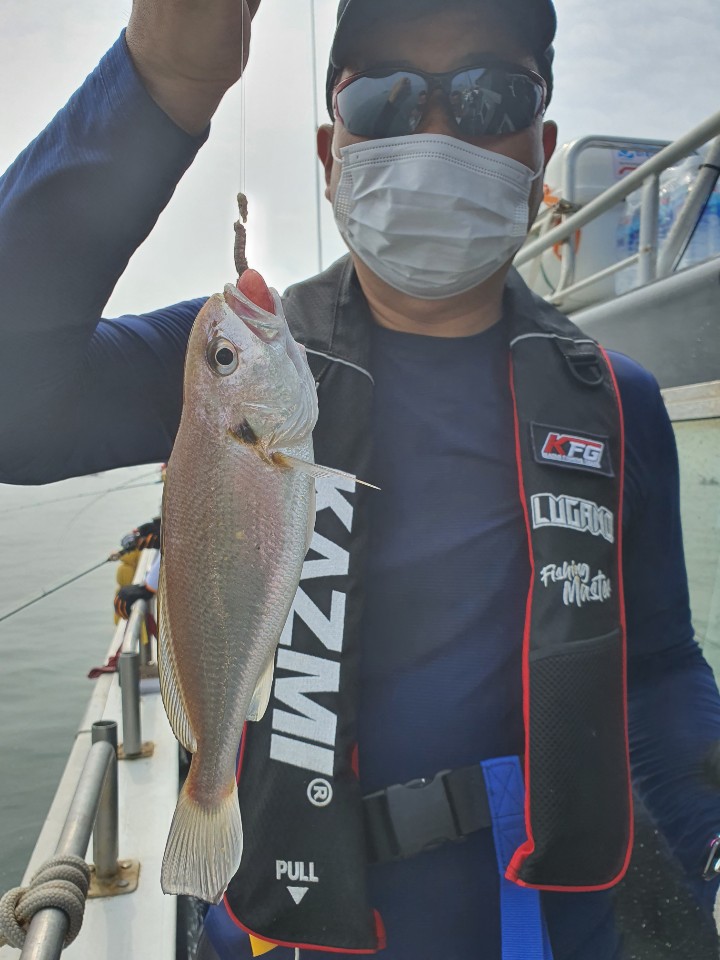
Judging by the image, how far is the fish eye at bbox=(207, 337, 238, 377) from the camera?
1116 millimetres

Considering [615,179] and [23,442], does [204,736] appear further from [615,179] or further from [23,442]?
[615,179]

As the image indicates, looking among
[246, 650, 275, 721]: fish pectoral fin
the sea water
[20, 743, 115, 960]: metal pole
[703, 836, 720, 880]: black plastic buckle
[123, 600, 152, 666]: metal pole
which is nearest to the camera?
[246, 650, 275, 721]: fish pectoral fin

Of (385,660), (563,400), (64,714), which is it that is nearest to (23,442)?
(385,660)

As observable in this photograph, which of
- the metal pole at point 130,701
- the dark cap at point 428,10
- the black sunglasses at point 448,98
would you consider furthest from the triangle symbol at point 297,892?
the metal pole at point 130,701

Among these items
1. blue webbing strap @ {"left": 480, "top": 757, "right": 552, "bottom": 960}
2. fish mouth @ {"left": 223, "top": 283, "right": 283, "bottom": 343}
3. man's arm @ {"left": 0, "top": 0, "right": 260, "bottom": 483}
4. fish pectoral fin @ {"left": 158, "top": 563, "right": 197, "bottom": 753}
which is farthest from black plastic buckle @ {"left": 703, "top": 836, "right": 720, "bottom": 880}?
man's arm @ {"left": 0, "top": 0, "right": 260, "bottom": 483}

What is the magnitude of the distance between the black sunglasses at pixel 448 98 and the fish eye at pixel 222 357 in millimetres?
944

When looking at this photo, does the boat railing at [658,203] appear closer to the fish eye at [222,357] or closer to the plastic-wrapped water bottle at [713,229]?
the plastic-wrapped water bottle at [713,229]

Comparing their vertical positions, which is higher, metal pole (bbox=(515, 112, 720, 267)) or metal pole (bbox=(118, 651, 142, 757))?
metal pole (bbox=(515, 112, 720, 267))

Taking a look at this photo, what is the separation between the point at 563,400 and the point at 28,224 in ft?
3.99

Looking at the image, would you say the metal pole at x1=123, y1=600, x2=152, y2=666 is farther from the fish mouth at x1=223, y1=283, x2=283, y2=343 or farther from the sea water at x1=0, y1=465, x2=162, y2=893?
the fish mouth at x1=223, y1=283, x2=283, y2=343

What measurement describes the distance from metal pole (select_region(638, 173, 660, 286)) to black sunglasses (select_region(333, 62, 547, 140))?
7.79 feet

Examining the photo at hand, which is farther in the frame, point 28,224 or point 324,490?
point 324,490

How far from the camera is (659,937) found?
2.76 m

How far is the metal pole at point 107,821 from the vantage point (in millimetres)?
2307
